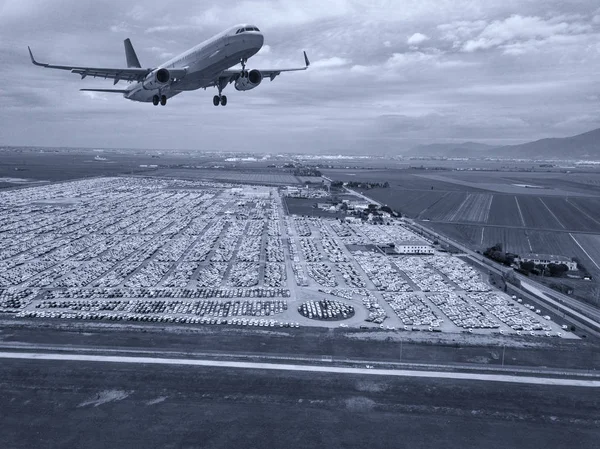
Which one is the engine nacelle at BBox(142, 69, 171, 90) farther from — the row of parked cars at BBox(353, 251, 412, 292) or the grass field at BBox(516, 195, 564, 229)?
the grass field at BBox(516, 195, 564, 229)

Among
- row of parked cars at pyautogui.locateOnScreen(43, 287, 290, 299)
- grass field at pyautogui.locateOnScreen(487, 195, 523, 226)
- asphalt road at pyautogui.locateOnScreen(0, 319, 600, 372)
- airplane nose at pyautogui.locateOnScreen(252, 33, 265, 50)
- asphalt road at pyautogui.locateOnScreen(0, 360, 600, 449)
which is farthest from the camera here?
grass field at pyautogui.locateOnScreen(487, 195, 523, 226)

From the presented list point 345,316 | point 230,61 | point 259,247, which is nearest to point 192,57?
point 230,61

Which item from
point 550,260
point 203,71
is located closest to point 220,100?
point 203,71

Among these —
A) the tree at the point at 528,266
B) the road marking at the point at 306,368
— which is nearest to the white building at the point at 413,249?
the tree at the point at 528,266

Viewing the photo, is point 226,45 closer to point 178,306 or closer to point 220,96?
point 220,96

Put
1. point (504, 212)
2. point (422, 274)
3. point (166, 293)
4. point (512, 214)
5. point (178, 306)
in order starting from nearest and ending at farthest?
point (178, 306) → point (166, 293) → point (422, 274) → point (512, 214) → point (504, 212)

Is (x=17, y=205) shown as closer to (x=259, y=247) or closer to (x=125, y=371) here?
(x=259, y=247)

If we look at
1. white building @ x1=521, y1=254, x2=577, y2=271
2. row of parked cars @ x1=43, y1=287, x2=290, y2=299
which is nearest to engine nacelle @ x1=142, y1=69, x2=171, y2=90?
row of parked cars @ x1=43, y1=287, x2=290, y2=299
